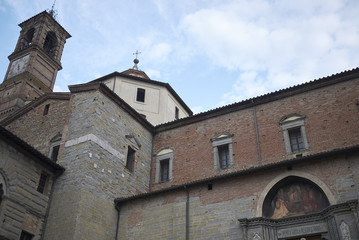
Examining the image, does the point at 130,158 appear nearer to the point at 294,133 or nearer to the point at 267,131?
the point at 267,131

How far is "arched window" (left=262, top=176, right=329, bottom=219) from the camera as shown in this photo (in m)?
11.8

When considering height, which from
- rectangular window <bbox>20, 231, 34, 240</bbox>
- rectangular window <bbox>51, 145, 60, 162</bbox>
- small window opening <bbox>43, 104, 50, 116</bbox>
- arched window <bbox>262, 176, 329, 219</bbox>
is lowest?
rectangular window <bbox>20, 231, 34, 240</bbox>

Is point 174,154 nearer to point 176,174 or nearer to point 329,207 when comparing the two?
point 176,174

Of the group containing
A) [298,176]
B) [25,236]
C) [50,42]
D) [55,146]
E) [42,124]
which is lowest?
[25,236]

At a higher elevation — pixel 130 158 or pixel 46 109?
pixel 46 109

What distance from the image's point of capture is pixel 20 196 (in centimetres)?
1216

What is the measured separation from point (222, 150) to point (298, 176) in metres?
4.60

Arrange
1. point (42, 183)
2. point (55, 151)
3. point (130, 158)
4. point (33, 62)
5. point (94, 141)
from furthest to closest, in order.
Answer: point (33, 62)
point (130, 158)
point (55, 151)
point (94, 141)
point (42, 183)

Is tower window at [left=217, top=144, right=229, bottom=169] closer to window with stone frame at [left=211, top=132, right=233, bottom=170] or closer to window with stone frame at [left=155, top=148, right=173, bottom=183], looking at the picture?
window with stone frame at [left=211, top=132, right=233, bottom=170]

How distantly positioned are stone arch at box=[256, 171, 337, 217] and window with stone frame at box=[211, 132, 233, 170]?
3.28m

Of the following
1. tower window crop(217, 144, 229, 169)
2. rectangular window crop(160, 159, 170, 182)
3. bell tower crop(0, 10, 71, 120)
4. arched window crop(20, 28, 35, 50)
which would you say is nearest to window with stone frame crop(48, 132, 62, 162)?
rectangular window crop(160, 159, 170, 182)

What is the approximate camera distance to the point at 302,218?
38.1 ft

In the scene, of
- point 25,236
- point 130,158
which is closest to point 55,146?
point 130,158

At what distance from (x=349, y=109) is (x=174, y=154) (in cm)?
744
